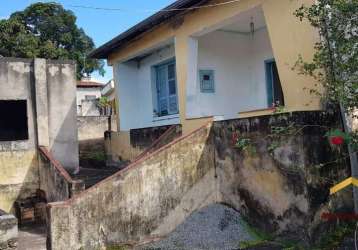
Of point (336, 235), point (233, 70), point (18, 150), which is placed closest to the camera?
point (336, 235)

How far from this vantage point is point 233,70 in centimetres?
1131

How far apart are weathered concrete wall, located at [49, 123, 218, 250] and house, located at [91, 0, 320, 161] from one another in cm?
132

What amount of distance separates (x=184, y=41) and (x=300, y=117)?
4.49m

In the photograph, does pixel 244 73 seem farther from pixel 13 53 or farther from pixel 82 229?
pixel 13 53

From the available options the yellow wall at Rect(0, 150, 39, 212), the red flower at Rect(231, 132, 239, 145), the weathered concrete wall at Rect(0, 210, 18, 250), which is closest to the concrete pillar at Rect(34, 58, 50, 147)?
the yellow wall at Rect(0, 150, 39, 212)

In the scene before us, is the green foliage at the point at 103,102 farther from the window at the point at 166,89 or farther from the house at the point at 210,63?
the window at the point at 166,89

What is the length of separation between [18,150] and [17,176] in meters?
0.74

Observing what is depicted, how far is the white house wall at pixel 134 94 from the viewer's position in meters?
13.6

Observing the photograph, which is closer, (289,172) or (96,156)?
(289,172)

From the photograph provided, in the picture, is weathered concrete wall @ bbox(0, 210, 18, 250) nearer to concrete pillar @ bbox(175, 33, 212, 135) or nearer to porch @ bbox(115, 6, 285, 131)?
concrete pillar @ bbox(175, 33, 212, 135)

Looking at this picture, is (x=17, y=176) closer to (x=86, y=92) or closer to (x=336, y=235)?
(x=336, y=235)

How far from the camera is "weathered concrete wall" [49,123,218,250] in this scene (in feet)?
23.5

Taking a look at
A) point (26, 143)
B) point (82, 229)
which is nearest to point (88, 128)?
point (26, 143)

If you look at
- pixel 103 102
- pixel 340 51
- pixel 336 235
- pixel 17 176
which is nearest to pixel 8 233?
pixel 17 176
